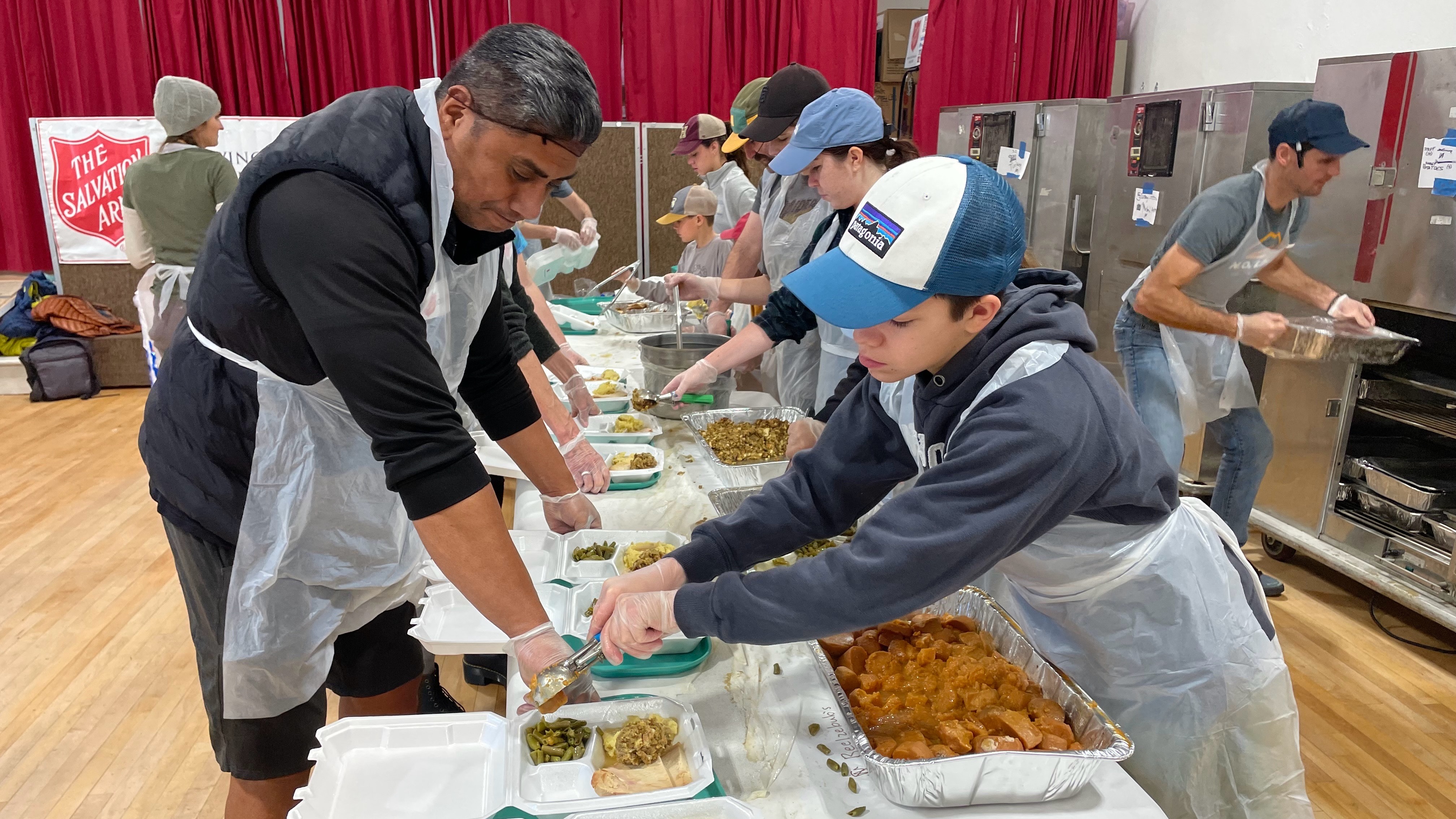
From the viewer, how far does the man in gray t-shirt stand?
278cm

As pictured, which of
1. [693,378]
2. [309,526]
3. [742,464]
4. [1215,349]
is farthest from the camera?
[1215,349]

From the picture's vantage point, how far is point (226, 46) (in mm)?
5574

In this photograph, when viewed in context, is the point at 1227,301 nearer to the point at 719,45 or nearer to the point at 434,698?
the point at 434,698

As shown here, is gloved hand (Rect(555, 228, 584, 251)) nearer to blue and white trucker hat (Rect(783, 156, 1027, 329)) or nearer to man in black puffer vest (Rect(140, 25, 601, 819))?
man in black puffer vest (Rect(140, 25, 601, 819))

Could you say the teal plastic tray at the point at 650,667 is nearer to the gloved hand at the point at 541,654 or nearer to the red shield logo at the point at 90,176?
the gloved hand at the point at 541,654

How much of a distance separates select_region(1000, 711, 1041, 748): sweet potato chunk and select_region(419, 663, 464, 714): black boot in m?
→ 1.47

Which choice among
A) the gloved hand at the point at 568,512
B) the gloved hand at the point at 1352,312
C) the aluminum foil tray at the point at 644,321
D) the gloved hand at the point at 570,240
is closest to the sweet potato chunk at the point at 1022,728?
the gloved hand at the point at 568,512

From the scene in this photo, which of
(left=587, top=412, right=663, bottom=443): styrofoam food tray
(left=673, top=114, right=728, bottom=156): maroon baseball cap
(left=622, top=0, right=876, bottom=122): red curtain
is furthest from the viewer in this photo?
(left=622, top=0, right=876, bottom=122): red curtain

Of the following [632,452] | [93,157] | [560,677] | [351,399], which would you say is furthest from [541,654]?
[93,157]

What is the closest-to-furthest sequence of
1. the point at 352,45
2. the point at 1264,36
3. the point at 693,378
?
the point at 693,378 < the point at 1264,36 < the point at 352,45

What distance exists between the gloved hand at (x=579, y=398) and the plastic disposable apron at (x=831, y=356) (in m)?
0.67

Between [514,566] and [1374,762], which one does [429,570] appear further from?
[1374,762]

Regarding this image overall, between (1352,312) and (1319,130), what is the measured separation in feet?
1.90

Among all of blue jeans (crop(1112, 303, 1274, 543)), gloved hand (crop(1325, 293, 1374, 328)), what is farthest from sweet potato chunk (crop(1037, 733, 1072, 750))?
gloved hand (crop(1325, 293, 1374, 328))
